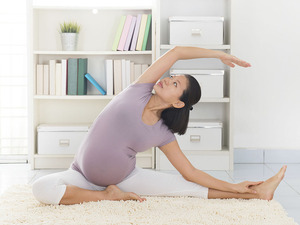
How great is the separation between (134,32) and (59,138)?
90cm

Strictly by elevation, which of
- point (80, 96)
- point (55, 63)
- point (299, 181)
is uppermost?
point (55, 63)

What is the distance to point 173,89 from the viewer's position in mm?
2293

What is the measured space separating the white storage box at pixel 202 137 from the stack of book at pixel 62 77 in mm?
785

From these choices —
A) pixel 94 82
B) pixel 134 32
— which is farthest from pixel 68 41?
pixel 134 32

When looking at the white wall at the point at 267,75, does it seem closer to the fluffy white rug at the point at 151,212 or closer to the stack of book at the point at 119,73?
the stack of book at the point at 119,73

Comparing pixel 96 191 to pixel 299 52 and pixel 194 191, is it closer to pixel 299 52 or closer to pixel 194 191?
pixel 194 191

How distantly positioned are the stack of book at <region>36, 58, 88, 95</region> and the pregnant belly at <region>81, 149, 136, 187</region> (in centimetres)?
124

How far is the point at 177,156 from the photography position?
240 cm

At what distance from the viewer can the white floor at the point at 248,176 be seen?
2.67 m

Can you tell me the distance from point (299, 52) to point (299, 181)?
1086 mm

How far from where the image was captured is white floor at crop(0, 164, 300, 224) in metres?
2.67

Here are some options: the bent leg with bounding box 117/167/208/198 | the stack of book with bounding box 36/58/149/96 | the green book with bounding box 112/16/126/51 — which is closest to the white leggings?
the bent leg with bounding box 117/167/208/198

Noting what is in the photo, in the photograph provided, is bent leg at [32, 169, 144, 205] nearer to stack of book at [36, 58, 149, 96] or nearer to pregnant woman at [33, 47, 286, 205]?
pregnant woman at [33, 47, 286, 205]

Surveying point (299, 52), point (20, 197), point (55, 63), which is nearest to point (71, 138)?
point (55, 63)
